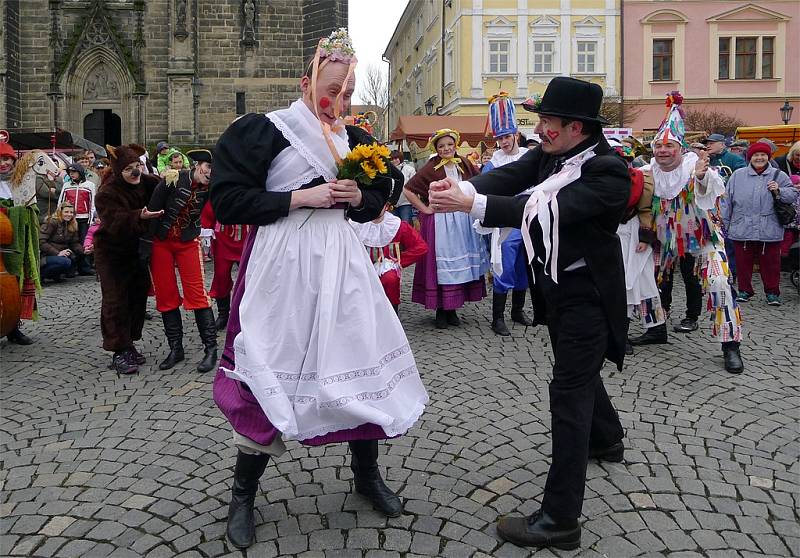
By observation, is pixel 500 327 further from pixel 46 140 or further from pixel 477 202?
pixel 46 140

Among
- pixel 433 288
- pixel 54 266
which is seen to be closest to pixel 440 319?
pixel 433 288

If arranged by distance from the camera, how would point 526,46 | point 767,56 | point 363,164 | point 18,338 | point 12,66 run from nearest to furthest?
point 363,164
point 18,338
point 12,66
point 526,46
point 767,56

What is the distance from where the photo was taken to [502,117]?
25.1 ft

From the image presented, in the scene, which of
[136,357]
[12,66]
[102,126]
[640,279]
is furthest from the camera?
[102,126]

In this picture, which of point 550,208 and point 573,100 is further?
point 573,100

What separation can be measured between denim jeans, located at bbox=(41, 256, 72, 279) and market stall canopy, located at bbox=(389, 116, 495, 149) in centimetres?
931

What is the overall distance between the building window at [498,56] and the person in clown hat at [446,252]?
91.9 ft

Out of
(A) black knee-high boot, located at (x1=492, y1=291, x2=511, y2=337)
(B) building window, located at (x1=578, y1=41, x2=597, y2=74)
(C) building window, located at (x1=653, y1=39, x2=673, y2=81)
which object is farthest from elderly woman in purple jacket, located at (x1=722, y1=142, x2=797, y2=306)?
(C) building window, located at (x1=653, y1=39, x2=673, y2=81)

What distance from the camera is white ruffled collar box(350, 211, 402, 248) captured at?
6.83 meters

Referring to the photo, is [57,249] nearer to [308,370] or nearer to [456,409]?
[456,409]

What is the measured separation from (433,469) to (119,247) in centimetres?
370

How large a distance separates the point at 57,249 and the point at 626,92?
29.7 metres

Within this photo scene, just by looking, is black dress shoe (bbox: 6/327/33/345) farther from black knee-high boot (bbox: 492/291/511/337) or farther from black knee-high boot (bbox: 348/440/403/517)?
black knee-high boot (bbox: 348/440/403/517)

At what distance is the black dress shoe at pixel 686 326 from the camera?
7.36 metres
